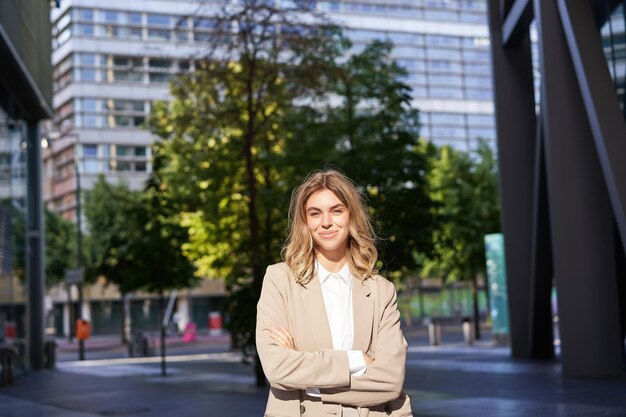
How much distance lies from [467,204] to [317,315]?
45079 mm

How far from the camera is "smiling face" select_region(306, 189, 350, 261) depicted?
11.2 feet

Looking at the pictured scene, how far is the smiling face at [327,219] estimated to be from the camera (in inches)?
134

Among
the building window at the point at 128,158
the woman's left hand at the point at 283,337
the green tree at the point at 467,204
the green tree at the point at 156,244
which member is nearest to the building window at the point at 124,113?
the building window at the point at 128,158

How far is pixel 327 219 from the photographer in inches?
134

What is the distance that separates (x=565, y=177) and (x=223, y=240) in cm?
1247

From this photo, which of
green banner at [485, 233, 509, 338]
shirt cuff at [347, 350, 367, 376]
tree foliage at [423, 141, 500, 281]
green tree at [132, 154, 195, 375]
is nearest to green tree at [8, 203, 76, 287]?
tree foliage at [423, 141, 500, 281]

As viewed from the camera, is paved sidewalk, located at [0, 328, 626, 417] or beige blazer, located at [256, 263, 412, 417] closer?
beige blazer, located at [256, 263, 412, 417]

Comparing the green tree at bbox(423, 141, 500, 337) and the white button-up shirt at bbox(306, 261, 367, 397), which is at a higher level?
the green tree at bbox(423, 141, 500, 337)

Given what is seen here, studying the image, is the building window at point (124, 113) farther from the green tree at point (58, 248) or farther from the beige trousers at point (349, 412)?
the beige trousers at point (349, 412)

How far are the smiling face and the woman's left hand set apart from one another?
0.31 metres

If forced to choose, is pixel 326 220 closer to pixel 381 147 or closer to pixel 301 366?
pixel 301 366

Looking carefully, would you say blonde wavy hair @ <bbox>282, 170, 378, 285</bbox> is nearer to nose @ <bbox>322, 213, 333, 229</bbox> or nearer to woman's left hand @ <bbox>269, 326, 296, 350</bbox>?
nose @ <bbox>322, 213, 333, 229</bbox>

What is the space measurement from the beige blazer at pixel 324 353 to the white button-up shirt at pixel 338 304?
0.03 metres

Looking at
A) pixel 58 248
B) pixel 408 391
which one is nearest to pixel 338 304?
pixel 408 391
